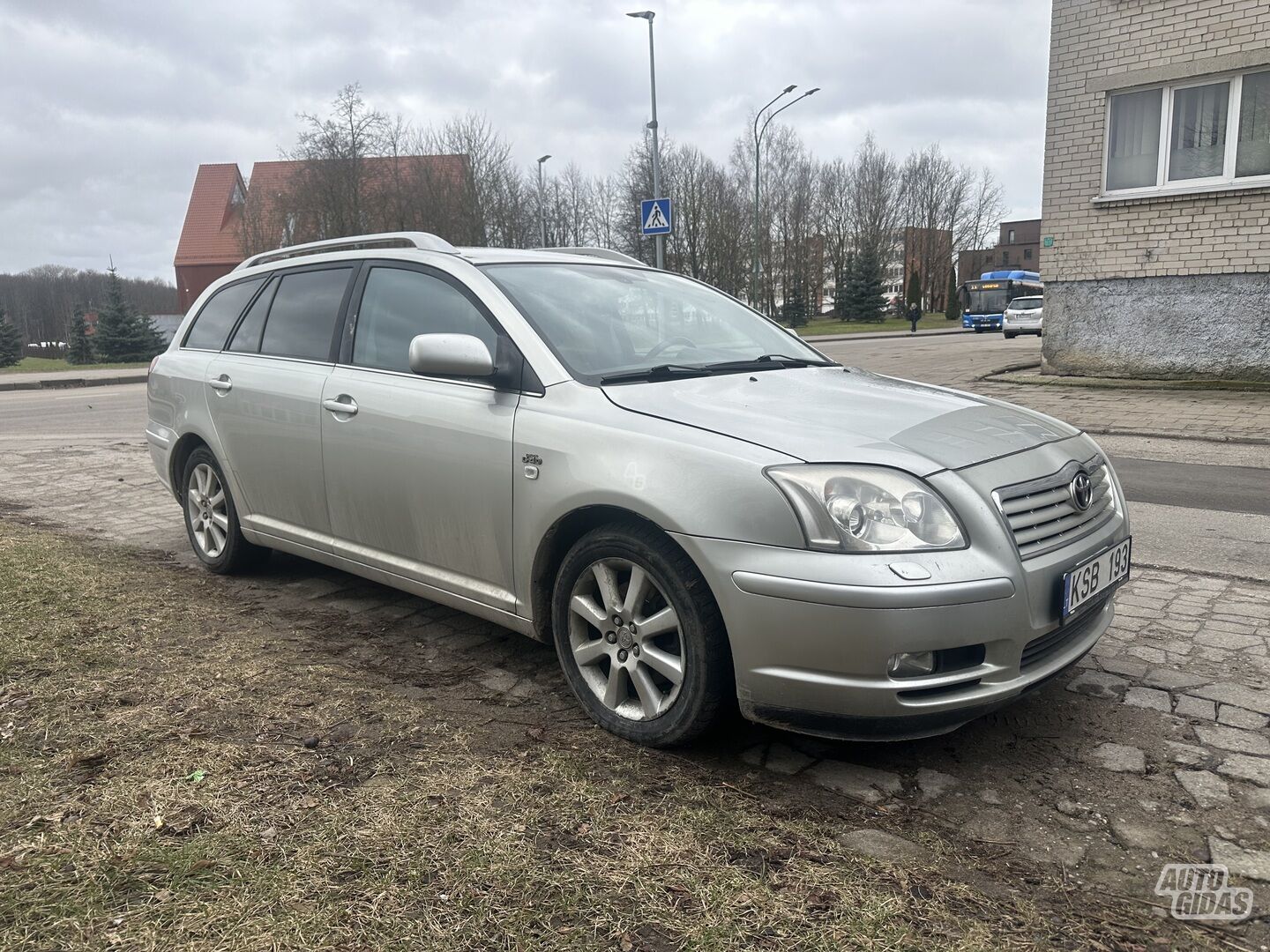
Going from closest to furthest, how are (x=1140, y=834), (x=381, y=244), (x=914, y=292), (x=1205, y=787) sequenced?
(x=1140, y=834) < (x=1205, y=787) < (x=381, y=244) < (x=914, y=292)

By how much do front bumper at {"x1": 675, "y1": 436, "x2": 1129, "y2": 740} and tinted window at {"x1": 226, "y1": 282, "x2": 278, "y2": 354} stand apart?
307 centimetres

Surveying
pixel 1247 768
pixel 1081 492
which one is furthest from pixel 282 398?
pixel 1247 768

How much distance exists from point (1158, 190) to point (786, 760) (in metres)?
13.5

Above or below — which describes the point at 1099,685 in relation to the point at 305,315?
below

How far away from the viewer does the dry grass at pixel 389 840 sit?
7.02ft

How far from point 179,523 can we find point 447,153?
3635 centimetres

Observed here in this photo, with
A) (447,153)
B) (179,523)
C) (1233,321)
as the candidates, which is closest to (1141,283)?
(1233,321)

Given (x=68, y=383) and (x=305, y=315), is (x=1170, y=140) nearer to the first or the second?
(x=305, y=315)

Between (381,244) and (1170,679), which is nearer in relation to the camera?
(1170,679)

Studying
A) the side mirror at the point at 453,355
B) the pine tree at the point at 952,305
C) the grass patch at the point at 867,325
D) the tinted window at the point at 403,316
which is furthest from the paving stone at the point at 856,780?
the pine tree at the point at 952,305

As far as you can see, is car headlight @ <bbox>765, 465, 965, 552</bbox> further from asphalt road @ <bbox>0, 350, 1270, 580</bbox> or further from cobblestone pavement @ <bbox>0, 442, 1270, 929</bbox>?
asphalt road @ <bbox>0, 350, 1270, 580</bbox>

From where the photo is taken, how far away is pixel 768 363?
391 centimetres

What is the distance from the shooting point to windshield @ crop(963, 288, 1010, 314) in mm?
50969

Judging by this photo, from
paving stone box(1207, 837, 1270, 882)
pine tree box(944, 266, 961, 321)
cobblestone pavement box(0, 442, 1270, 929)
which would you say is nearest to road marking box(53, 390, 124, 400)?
cobblestone pavement box(0, 442, 1270, 929)
